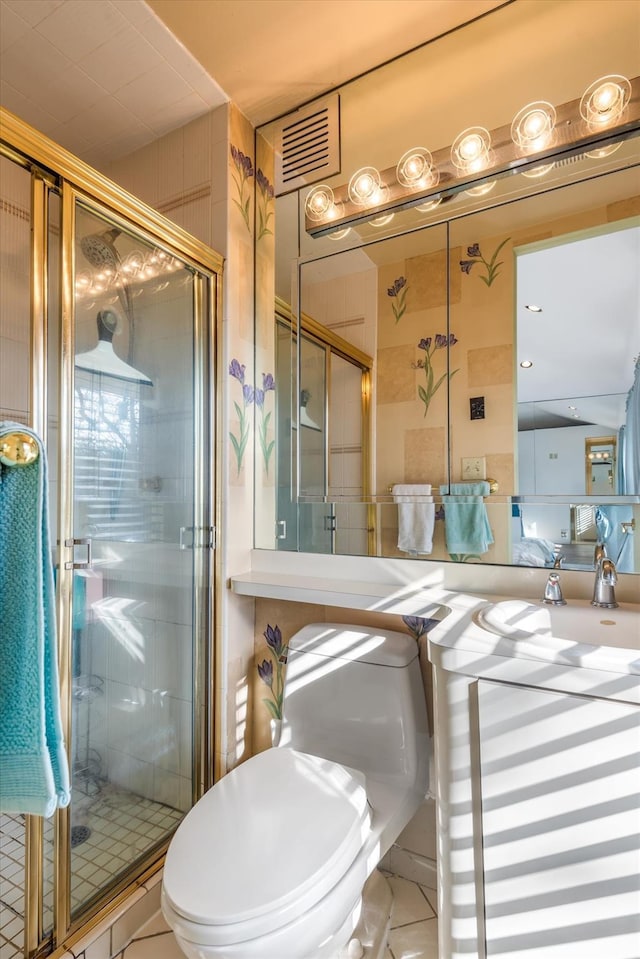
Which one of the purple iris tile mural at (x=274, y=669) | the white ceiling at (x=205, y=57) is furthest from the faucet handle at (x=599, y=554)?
the purple iris tile mural at (x=274, y=669)

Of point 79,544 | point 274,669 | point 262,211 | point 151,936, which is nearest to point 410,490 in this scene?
point 274,669

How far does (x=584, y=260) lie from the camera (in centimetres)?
122

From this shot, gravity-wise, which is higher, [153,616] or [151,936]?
[153,616]

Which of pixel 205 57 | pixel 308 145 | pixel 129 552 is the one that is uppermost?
pixel 205 57

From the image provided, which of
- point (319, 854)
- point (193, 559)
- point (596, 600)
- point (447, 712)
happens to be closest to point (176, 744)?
point (193, 559)

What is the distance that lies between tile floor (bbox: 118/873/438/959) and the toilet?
159mm

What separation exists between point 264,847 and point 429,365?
1.21m

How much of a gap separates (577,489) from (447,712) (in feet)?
2.09

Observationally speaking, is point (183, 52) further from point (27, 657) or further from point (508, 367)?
point (27, 657)

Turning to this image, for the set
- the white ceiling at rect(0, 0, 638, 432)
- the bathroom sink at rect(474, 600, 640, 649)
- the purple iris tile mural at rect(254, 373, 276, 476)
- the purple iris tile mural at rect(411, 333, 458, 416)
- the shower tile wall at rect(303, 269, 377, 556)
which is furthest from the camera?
the purple iris tile mural at rect(254, 373, 276, 476)

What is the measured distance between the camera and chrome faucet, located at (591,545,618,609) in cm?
108

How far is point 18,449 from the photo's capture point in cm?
69

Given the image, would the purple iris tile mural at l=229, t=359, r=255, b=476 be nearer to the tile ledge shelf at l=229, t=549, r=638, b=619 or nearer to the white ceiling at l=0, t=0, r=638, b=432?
the tile ledge shelf at l=229, t=549, r=638, b=619

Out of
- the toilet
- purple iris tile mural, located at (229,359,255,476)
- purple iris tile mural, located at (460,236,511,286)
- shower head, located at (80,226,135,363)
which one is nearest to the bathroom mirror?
purple iris tile mural, located at (460,236,511,286)
